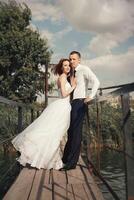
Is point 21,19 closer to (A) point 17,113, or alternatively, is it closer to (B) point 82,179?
(A) point 17,113

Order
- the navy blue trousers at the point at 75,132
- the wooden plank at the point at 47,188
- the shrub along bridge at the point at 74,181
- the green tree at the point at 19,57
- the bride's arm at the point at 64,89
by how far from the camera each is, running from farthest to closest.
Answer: the green tree at the point at 19,57
the bride's arm at the point at 64,89
the navy blue trousers at the point at 75,132
the wooden plank at the point at 47,188
the shrub along bridge at the point at 74,181

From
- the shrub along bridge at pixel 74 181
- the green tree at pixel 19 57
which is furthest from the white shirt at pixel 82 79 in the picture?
the green tree at pixel 19 57

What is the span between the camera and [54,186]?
4957 millimetres

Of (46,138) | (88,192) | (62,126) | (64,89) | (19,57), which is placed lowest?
(88,192)

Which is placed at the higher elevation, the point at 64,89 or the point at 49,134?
the point at 64,89

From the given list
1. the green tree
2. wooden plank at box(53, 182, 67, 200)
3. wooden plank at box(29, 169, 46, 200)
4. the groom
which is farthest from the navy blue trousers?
the green tree

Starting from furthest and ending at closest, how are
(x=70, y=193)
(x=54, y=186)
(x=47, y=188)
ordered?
(x=54, y=186)
(x=47, y=188)
(x=70, y=193)

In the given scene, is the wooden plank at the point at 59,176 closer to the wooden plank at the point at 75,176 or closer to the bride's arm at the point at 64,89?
the wooden plank at the point at 75,176

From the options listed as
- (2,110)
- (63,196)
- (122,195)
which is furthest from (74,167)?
(122,195)

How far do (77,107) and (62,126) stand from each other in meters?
0.43

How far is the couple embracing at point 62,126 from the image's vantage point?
247 inches

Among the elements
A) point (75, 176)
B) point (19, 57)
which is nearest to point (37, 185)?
point (75, 176)

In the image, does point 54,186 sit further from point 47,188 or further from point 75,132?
point 75,132

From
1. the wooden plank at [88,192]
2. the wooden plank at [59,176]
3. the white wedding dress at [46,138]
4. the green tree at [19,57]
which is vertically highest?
the green tree at [19,57]
